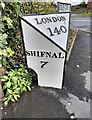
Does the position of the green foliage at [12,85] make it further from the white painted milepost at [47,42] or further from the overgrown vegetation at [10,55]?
the white painted milepost at [47,42]

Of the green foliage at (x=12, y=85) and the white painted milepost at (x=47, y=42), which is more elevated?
the white painted milepost at (x=47, y=42)

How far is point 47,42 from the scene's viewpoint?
5.29 ft

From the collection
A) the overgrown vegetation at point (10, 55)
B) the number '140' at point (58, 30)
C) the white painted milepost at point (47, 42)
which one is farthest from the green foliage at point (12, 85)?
the number '140' at point (58, 30)

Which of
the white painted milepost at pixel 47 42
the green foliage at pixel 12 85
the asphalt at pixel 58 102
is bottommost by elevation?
the asphalt at pixel 58 102

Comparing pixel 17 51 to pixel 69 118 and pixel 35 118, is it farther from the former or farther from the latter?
pixel 69 118

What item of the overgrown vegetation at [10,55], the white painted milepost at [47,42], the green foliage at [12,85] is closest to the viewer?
the white painted milepost at [47,42]

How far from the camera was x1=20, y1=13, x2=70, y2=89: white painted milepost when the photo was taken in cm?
148

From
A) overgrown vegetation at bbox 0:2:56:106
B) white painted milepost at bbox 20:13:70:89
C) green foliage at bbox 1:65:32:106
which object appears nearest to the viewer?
white painted milepost at bbox 20:13:70:89

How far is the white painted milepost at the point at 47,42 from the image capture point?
Result: 1.48 metres

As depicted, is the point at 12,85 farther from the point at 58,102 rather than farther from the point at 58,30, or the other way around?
the point at 58,30

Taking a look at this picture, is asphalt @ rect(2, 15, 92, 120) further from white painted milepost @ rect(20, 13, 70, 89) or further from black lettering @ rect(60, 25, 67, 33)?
black lettering @ rect(60, 25, 67, 33)

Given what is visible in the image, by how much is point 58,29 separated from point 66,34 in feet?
0.55

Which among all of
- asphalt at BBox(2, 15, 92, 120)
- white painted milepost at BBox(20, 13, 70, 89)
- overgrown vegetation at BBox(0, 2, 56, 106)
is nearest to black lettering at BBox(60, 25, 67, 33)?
white painted milepost at BBox(20, 13, 70, 89)

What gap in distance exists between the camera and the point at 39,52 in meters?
1.74
